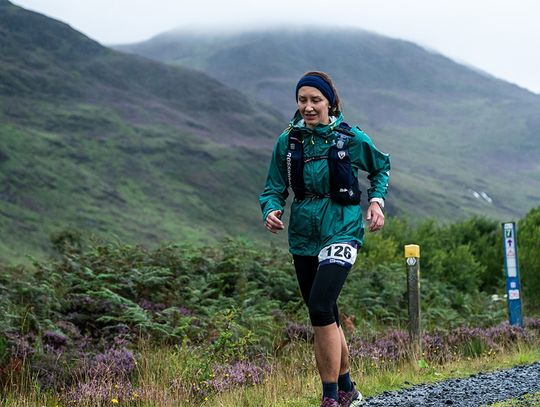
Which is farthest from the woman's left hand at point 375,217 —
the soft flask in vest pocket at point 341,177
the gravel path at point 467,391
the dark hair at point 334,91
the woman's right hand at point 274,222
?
the gravel path at point 467,391

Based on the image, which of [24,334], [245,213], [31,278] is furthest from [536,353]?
[245,213]

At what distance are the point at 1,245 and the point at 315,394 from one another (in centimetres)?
6442

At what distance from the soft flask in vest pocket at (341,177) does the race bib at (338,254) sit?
1.02 ft

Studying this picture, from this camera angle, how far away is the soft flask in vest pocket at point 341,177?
511cm

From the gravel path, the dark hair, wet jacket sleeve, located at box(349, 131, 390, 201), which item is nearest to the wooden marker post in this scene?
the gravel path

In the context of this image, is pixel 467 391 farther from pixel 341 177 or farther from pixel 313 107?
pixel 313 107

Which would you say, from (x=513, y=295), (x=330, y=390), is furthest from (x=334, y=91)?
(x=513, y=295)

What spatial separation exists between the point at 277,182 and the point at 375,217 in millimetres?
725

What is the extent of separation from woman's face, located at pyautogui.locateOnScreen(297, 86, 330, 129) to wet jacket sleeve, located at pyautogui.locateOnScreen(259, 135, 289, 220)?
22 centimetres

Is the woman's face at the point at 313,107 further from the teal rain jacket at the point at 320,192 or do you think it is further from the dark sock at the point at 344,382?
the dark sock at the point at 344,382

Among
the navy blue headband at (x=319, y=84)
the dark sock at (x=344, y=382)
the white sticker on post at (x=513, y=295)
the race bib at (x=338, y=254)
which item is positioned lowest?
the white sticker on post at (x=513, y=295)

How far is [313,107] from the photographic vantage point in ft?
17.1

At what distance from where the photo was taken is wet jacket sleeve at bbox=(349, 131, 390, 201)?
17.3 feet

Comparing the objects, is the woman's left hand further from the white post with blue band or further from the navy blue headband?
the white post with blue band
